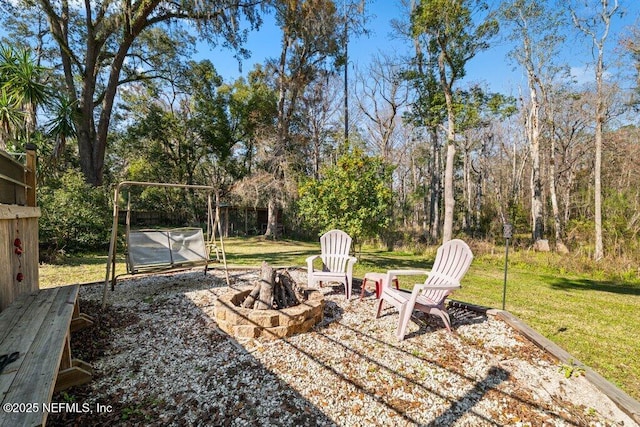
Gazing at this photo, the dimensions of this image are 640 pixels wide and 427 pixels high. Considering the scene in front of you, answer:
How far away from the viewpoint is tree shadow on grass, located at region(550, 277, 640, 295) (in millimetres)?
5352

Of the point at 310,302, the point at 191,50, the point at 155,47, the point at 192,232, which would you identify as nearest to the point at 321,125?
the point at 191,50

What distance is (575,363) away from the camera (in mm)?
2275

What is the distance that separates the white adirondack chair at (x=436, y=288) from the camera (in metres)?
2.76

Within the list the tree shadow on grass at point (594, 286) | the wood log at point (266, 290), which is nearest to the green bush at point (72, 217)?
the wood log at point (266, 290)

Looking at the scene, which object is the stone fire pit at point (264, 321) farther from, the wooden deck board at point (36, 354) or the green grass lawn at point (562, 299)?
the green grass lawn at point (562, 299)

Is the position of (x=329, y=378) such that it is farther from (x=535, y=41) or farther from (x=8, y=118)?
(x=535, y=41)

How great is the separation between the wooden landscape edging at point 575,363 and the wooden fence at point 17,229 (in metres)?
4.44

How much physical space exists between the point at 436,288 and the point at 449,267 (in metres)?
0.61

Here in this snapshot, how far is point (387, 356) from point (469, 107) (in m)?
8.23

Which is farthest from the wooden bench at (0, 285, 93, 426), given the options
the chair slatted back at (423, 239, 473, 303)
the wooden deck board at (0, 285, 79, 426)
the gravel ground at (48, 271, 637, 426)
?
the chair slatted back at (423, 239, 473, 303)

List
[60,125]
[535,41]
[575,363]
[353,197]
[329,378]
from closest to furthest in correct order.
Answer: [329,378]
[575,363]
[353,197]
[60,125]
[535,41]

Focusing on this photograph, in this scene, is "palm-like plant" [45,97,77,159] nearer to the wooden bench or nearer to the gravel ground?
the gravel ground

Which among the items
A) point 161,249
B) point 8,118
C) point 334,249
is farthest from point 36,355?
point 8,118

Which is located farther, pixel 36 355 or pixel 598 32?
pixel 598 32
